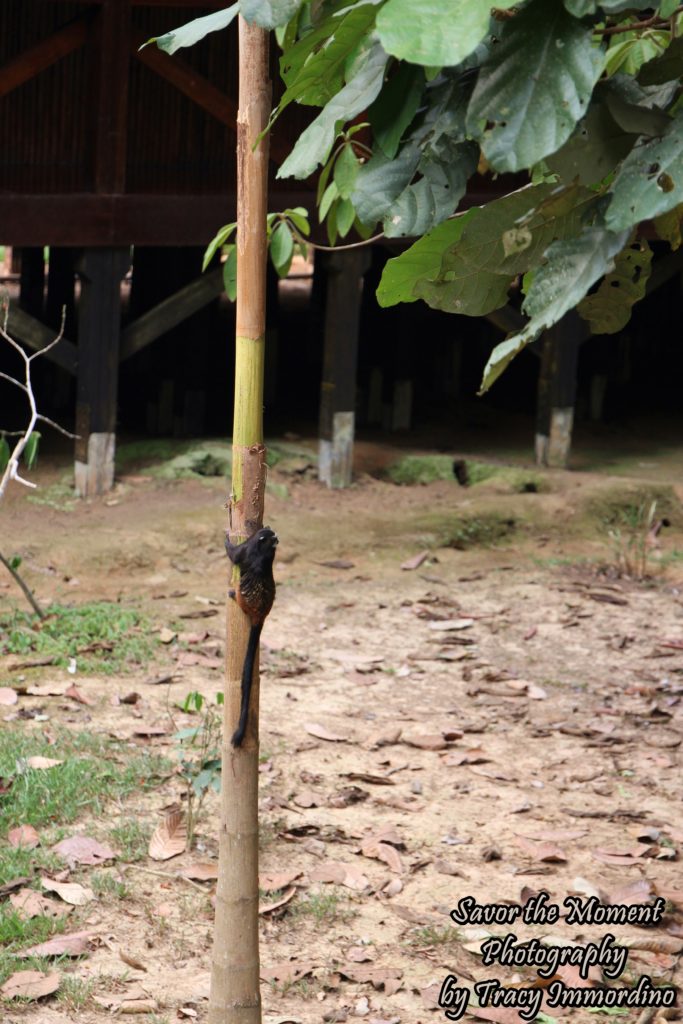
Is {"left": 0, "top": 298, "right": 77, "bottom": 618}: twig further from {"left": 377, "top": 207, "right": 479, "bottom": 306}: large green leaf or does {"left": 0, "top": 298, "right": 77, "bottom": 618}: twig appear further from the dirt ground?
{"left": 377, "top": 207, "right": 479, "bottom": 306}: large green leaf

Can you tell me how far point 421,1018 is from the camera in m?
3.41

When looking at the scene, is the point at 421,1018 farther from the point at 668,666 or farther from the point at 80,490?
the point at 80,490

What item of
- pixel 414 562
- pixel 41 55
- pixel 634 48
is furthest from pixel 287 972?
pixel 41 55

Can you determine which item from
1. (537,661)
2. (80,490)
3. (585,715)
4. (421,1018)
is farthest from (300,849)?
(80,490)

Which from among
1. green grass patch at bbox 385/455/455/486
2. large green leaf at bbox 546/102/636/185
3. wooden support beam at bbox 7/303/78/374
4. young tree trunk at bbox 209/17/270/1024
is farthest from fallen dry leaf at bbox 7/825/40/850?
green grass patch at bbox 385/455/455/486

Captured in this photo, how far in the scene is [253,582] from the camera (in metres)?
2.71

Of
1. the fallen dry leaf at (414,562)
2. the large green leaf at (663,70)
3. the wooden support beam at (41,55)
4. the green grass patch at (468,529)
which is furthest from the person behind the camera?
the green grass patch at (468,529)

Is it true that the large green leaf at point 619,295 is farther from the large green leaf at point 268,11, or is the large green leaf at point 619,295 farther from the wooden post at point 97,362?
the wooden post at point 97,362

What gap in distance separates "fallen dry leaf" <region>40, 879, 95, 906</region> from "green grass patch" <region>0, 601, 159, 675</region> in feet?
6.39

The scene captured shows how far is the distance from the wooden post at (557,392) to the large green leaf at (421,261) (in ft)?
27.7

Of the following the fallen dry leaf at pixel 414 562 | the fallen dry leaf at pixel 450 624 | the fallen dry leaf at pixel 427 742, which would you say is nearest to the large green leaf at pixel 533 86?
the fallen dry leaf at pixel 427 742

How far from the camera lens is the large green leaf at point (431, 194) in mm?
1834

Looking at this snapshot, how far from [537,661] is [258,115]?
4311 millimetres

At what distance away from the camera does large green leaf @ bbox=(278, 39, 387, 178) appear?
5.87 feet
